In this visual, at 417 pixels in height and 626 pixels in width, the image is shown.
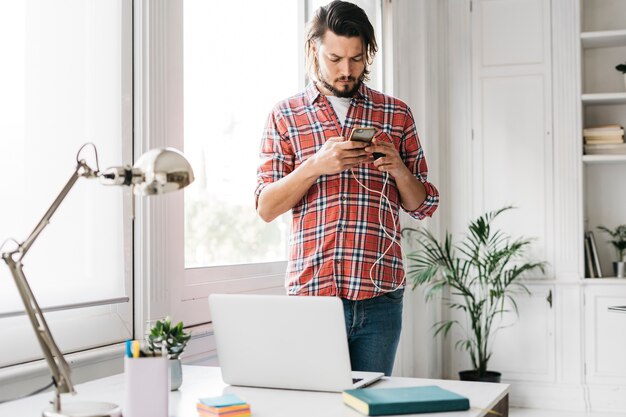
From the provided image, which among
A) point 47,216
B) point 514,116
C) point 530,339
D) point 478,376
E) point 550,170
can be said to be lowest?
point 478,376

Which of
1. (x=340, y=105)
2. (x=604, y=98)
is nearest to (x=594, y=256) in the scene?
(x=604, y=98)

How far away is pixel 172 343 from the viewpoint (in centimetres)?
158

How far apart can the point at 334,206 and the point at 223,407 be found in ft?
2.73

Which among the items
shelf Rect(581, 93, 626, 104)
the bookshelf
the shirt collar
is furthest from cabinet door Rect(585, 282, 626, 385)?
the shirt collar

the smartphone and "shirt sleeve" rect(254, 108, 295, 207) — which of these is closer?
the smartphone

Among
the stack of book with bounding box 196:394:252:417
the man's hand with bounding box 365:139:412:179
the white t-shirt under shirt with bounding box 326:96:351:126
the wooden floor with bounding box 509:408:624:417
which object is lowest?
the wooden floor with bounding box 509:408:624:417

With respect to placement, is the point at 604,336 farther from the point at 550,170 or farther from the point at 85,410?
the point at 85,410

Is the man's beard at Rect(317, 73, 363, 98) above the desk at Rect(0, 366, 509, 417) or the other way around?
above

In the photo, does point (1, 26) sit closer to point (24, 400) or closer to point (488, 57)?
point (24, 400)

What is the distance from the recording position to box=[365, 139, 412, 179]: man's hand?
74.0 inches

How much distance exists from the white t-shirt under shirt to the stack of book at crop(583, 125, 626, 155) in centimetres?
280

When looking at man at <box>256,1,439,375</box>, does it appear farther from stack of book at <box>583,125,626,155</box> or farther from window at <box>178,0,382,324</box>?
stack of book at <box>583,125,626,155</box>

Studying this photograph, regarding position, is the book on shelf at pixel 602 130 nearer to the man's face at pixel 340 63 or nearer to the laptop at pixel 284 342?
the man's face at pixel 340 63

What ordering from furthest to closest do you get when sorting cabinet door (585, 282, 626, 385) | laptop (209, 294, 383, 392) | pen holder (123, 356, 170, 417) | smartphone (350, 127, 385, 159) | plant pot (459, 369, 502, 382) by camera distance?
cabinet door (585, 282, 626, 385) → plant pot (459, 369, 502, 382) → smartphone (350, 127, 385, 159) → laptop (209, 294, 383, 392) → pen holder (123, 356, 170, 417)
